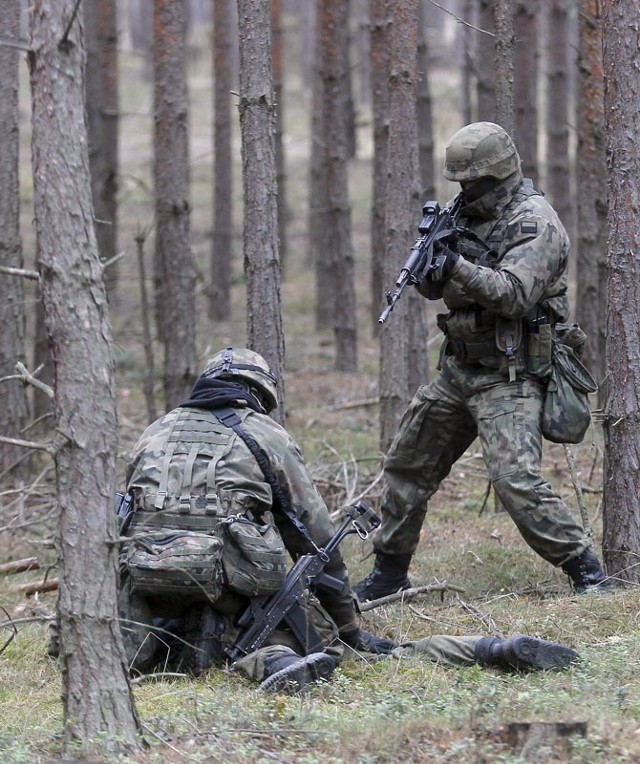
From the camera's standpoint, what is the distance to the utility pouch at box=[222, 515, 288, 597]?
5207mm

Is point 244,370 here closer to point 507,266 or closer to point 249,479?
point 249,479

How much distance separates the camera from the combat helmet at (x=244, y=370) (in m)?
5.72

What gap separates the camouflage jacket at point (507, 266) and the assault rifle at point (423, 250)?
172 mm

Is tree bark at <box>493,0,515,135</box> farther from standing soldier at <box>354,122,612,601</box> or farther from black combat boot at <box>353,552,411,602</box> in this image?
black combat boot at <box>353,552,411,602</box>

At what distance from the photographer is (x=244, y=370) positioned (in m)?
5.73

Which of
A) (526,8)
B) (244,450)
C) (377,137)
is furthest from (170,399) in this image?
(526,8)

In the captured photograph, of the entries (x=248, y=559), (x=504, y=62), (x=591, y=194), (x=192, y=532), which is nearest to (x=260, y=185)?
(x=504, y=62)

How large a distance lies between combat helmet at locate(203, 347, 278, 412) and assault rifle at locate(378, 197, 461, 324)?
701 millimetres

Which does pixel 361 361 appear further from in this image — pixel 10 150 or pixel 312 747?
pixel 312 747

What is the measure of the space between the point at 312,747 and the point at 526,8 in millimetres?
12878

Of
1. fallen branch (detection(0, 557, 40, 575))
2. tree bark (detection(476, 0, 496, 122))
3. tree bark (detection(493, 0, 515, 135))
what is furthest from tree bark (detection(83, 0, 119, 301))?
tree bark (detection(493, 0, 515, 135))

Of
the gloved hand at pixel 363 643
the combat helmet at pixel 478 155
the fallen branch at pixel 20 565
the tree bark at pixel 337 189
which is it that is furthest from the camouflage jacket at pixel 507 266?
the tree bark at pixel 337 189

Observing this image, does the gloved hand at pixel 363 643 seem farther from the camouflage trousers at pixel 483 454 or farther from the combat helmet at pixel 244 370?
the combat helmet at pixel 244 370

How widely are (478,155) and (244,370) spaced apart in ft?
6.06
